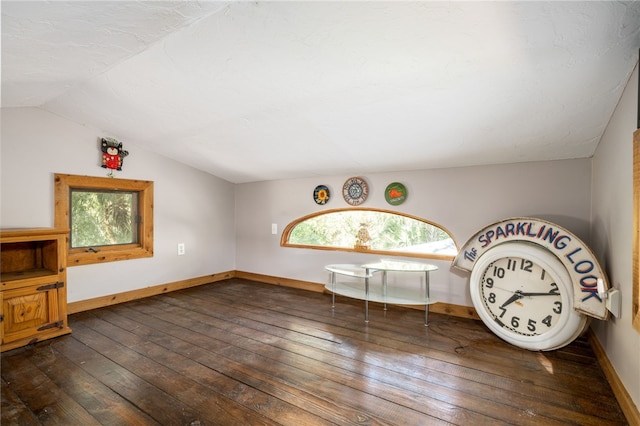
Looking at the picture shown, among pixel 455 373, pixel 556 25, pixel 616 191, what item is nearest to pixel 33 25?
pixel 556 25

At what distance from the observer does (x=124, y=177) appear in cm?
341

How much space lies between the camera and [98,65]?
199cm

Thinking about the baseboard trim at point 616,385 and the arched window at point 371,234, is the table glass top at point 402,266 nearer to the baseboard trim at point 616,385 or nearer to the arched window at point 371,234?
the arched window at point 371,234

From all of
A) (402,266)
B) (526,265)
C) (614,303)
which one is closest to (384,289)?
(402,266)

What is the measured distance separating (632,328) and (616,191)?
2.61 feet

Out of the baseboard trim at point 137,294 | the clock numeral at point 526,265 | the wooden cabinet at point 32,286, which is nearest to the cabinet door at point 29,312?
the wooden cabinet at point 32,286

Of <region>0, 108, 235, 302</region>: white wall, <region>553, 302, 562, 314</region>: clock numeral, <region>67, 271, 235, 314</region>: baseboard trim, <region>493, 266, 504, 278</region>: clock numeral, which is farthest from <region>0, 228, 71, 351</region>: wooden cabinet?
<region>553, 302, 562, 314</region>: clock numeral

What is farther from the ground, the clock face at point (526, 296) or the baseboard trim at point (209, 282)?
the clock face at point (526, 296)

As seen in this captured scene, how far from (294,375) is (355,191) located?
2.20 metres

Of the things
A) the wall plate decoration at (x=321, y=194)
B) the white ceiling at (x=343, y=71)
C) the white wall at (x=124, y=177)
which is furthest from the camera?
the wall plate decoration at (x=321, y=194)

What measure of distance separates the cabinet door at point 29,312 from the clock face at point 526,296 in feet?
11.4

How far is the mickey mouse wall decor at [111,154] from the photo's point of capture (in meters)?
3.21

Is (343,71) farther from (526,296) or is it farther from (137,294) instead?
(137,294)

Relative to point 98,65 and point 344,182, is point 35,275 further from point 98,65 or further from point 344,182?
point 344,182
